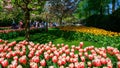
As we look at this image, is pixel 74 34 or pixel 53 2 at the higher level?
pixel 53 2

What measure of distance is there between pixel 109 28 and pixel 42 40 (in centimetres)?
1027

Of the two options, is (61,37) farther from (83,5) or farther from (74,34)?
(83,5)

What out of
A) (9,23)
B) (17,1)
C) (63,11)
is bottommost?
(9,23)

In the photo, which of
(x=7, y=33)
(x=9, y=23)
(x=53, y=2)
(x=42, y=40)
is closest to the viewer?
(x=42, y=40)

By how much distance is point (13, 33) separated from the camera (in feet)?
80.4

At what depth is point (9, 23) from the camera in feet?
147

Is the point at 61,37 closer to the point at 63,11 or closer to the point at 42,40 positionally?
the point at 42,40

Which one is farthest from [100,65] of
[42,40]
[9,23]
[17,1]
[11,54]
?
[9,23]

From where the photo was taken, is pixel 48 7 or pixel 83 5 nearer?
pixel 48 7

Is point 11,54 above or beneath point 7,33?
above

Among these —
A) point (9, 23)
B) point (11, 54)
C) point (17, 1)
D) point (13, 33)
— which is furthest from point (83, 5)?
point (11, 54)

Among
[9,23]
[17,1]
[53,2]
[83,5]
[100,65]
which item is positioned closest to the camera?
[100,65]

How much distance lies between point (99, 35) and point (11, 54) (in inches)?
445

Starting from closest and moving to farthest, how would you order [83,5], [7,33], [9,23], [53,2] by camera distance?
[7,33], [53,2], [9,23], [83,5]
